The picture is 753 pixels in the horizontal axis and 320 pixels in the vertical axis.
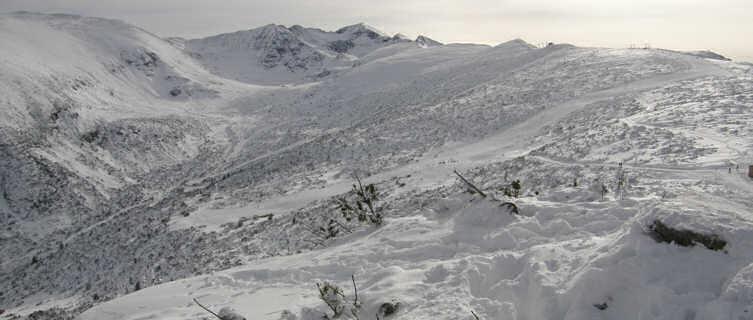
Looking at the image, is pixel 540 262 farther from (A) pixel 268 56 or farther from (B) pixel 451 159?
(A) pixel 268 56

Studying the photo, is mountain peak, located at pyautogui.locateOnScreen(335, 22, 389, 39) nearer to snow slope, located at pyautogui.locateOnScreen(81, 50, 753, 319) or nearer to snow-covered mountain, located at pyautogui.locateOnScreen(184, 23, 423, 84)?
snow-covered mountain, located at pyautogui.locateOnScreen(184, 23, 423, 84)

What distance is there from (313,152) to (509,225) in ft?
73.9

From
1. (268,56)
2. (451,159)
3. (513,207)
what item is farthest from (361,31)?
(513,207)

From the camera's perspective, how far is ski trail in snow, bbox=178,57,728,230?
18.8 meters

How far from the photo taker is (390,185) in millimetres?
18188

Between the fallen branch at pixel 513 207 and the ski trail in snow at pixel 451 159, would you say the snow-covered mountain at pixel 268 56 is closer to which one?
the ski trail in snow at pixel 451 159

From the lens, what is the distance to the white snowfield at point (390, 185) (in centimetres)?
557

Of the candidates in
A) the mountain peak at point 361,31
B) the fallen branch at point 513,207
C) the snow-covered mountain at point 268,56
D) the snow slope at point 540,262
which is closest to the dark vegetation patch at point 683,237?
the snow slope at point 540,262

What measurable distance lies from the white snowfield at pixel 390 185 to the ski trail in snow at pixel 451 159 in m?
0.19

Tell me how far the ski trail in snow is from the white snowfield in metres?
0.19

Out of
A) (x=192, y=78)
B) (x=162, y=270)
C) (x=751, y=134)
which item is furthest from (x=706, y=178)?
(x=192, y=78)

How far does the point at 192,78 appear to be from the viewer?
63.2 metres

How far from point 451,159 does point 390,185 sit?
4.83 meters

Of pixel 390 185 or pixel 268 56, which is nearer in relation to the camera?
pixel 390 185
